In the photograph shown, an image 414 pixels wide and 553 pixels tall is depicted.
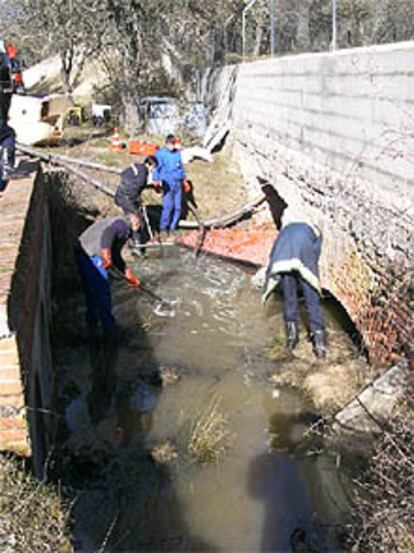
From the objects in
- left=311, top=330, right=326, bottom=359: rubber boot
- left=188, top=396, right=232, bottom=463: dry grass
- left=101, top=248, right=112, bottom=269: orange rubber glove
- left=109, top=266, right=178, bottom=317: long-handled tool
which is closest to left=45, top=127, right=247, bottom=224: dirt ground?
left=109, top=266, right=178, bottom=317: long-handled tool

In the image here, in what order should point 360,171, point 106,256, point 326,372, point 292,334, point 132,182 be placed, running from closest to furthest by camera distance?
point 360,171
point 326,372
point 106,256
point 292,334
point 132,182

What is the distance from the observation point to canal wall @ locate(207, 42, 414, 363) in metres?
5.08

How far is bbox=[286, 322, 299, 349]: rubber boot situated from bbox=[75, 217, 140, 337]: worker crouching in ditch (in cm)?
186

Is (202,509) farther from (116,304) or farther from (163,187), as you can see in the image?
(163,187)

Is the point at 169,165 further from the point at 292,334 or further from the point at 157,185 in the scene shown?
the point at 292,334

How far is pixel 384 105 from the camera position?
528cm

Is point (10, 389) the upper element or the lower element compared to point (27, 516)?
upper

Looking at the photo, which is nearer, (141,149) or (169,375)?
(169,375)

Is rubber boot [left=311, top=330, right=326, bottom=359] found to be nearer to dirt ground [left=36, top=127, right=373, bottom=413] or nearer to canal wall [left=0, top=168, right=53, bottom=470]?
dirt ground [left=36, top=127, right=373, bottom=413]

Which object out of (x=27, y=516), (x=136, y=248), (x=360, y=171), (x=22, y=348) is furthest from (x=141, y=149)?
(x=27, y=516)

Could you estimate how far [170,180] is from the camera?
11.1 meters

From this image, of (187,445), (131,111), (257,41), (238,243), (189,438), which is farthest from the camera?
(257,41)

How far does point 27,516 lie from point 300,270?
13.9 feet

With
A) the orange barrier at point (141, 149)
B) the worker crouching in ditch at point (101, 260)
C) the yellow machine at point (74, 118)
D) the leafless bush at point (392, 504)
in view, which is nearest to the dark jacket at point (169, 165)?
the orange barrier at point (141, 149)
